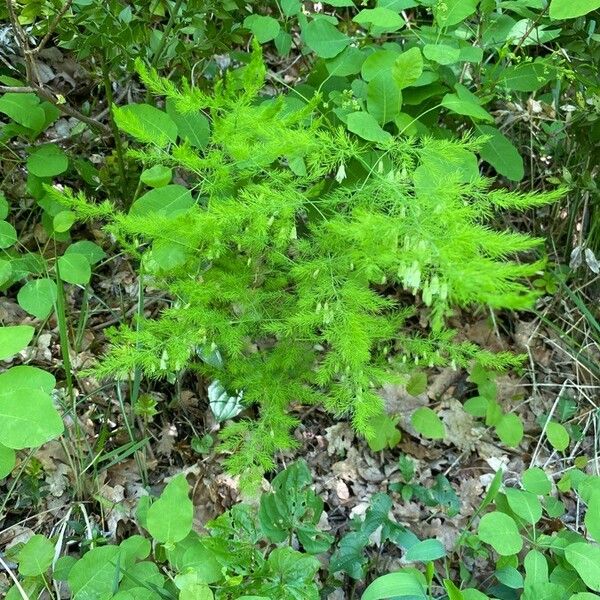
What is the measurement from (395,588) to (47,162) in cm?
163

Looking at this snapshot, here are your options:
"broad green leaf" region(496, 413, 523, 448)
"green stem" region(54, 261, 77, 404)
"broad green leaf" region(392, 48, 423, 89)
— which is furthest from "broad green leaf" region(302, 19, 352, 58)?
"broad green leaf" region(496, 413, 523, 448)

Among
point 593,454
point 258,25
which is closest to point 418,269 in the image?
point 258,25

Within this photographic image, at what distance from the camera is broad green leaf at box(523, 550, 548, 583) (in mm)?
1651

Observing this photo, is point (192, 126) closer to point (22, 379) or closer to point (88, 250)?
point (88, 250)

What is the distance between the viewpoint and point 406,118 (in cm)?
168

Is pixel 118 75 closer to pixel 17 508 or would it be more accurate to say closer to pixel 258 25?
pixel 258 25

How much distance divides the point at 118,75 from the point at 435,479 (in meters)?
1.80

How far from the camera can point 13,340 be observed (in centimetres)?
124

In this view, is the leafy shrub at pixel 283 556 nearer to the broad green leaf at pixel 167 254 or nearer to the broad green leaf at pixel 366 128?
the broad green leaf at pixel 167 254

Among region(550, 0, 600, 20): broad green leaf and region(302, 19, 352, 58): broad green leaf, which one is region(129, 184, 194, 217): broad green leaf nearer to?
region(302, 19, 352, 58): broad green leaf

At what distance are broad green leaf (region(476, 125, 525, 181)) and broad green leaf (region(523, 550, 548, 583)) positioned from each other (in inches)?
42.4

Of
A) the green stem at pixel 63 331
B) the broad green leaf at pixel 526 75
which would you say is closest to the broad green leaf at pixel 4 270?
the green stem at pixel 63 331


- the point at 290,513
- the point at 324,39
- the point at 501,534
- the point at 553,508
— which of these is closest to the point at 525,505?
the point at 501,534

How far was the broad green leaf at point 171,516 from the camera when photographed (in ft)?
4.86
